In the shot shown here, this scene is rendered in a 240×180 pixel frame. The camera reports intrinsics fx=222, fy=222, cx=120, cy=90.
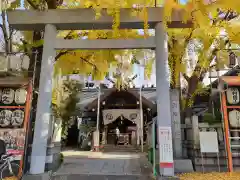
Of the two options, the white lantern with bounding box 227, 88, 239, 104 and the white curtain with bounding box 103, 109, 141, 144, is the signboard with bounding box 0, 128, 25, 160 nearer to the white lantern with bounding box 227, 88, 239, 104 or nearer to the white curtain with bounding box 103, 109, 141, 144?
the white lantern with bounding box 227, 88, 239, 104

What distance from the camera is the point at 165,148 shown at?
19.4 feet

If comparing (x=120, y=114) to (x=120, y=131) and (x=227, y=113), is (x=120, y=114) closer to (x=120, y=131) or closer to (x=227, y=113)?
(x=120, y=131)

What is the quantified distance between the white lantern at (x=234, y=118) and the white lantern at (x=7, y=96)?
6797 millimetres

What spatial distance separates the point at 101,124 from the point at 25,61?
1161 centimetres

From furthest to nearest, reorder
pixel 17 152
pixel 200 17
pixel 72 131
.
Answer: pixel 72 131 < pixel 17 152 < pixel 200 17

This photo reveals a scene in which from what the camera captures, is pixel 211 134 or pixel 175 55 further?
pixel 175 55

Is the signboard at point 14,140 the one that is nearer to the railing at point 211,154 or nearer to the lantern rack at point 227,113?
the railing at point 211,154

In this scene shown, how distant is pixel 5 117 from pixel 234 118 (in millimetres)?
7016

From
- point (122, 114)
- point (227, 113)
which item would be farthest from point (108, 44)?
point (122, 114)

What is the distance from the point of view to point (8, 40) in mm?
8258

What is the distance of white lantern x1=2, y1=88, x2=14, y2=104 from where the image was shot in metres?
6.71

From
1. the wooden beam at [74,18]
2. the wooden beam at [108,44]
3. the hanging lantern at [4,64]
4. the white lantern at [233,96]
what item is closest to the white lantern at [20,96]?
the hanging lantern at [4,64]

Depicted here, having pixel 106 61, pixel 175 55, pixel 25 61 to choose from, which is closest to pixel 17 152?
pixel 25 61

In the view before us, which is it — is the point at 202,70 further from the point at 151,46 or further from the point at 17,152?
the point at 17,152
